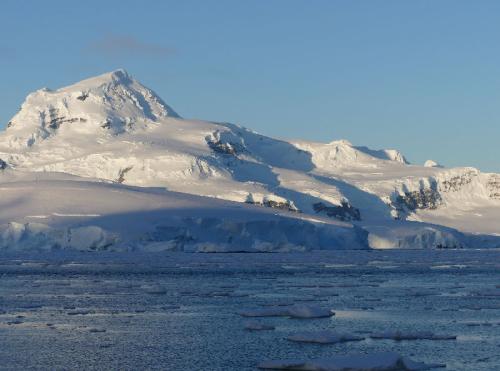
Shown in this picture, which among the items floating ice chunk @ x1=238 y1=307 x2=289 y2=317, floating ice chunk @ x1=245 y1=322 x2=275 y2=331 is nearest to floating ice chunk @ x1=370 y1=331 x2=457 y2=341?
floating ice chunk @ x1=245 y1=322 x2=275 y2=331

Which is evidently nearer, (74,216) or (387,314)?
(387,314)

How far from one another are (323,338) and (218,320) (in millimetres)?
8389

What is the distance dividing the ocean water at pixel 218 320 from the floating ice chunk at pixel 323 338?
47 cm

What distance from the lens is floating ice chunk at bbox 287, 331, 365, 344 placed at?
3269cm

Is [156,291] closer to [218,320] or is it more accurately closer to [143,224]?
[218,320]

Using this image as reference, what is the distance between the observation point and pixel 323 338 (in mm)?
32719

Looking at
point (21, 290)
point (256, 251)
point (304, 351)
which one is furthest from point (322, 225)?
point (304, 351)

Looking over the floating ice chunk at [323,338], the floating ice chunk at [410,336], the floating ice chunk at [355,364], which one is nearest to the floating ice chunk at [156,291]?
the floating ice chunk at [323,338]

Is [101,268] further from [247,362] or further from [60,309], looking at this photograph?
[247,362]

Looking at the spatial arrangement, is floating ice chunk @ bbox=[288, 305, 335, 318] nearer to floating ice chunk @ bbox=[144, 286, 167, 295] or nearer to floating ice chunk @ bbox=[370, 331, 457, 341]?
floating ice chunk @ bbox=[370, 331, 457, 341]

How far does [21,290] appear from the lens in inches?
2238

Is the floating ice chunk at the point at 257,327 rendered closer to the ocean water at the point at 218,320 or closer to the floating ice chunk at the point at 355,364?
the ocean water at the point at 218,320

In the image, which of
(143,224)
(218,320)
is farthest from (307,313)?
(143,224)

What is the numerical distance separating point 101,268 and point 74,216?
52629 millimetres
